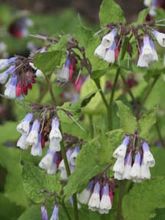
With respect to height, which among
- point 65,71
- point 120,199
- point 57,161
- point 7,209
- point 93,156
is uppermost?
point 65,71

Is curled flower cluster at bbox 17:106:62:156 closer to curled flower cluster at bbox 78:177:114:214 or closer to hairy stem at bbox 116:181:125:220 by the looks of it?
curled flower cluster at bbox 78:177:114:214

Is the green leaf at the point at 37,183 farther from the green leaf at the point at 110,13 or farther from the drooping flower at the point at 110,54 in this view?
the green leaf at the point at 110,13

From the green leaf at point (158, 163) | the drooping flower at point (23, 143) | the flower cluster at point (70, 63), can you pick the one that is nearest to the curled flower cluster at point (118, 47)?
the flower cluster at point (70, 63)

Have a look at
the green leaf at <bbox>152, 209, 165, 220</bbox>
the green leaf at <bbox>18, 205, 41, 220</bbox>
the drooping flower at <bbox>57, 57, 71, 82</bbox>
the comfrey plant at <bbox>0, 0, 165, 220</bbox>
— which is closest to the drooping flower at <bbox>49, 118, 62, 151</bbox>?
the comfrey plant at <bbox>0, 0, 165, 220</bbox>

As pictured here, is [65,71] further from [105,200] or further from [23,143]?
[105,200]

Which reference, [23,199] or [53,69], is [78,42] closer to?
[53,69]

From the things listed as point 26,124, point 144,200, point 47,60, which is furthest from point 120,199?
point 47,60
